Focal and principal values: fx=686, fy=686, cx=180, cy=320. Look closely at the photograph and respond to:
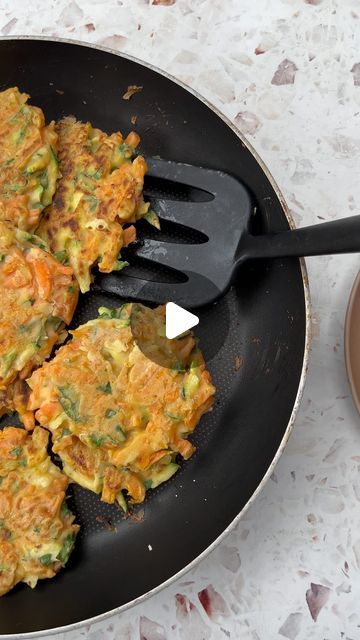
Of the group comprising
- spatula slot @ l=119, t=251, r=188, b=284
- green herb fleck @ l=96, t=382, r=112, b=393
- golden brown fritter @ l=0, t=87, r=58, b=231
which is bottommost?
green herb fleck @ l=96, t=382, r=112, b=393

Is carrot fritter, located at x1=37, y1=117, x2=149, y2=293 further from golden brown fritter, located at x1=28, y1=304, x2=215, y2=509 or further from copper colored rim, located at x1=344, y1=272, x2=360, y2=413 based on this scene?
copper colored rim, located at x1=344, y1=272, x2=360, y2=413

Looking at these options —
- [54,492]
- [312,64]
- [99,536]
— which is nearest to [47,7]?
[312,64]

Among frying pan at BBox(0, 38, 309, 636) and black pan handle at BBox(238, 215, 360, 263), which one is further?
frying pan at BBox(0, 38, 309, 636)

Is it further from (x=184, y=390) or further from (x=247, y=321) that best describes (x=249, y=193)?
(x=184, y=390)

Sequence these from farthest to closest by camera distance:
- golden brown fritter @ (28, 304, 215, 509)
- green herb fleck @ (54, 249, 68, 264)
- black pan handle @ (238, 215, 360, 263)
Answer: green herb fleck @ (54, 249, 68, 264)
golden brown fritter @ (28, 304, 215, 509)
black pan handle @ (238, 215, 360, 263)

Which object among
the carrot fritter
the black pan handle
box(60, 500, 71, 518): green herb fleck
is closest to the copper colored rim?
the black pan handle

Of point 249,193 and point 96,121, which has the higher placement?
point 96,121

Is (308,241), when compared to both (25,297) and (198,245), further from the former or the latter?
(25,297)
